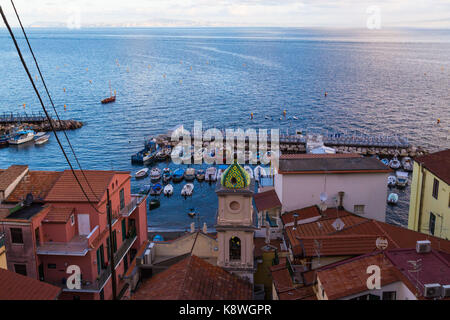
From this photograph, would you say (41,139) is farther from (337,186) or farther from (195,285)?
(195,285)

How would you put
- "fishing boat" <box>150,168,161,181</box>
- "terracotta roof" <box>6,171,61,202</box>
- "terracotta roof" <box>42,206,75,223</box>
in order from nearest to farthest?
"terracotta roof" <box>42,206,75,223</box>
"terracotta roof" <box>6,171,61,202</box>
"fishing boat" <box>150,168,161,181</box>

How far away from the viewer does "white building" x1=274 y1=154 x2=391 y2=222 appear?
82.0ft

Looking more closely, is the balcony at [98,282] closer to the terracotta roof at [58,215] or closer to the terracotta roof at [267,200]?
the terracotta roof at [58,215]

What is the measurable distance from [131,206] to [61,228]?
5426 millimetres

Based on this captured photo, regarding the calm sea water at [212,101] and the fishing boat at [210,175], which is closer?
the fishing boat at [210,175]

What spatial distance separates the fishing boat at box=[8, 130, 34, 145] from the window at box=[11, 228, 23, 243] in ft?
187

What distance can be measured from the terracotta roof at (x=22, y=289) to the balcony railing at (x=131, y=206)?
10.6 meters

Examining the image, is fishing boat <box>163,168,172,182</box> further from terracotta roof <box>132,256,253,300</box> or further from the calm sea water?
terracotta roof <box>132,256,253,300</box>

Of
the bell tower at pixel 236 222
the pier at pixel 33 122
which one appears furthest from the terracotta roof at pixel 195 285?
Answer: the pier at pixel 33 122

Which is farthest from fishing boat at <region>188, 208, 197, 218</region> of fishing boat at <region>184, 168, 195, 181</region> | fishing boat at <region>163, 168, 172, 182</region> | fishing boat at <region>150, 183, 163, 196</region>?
fishing boat at <region>163, 168, 172, 182</region>

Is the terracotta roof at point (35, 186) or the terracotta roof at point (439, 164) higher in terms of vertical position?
the terracotta roof at point (439, 164)

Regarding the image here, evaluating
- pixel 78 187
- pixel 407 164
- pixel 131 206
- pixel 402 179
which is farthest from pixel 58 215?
pixel 407 164

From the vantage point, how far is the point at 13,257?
2114 centimetres

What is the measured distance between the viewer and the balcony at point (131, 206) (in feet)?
84.1
